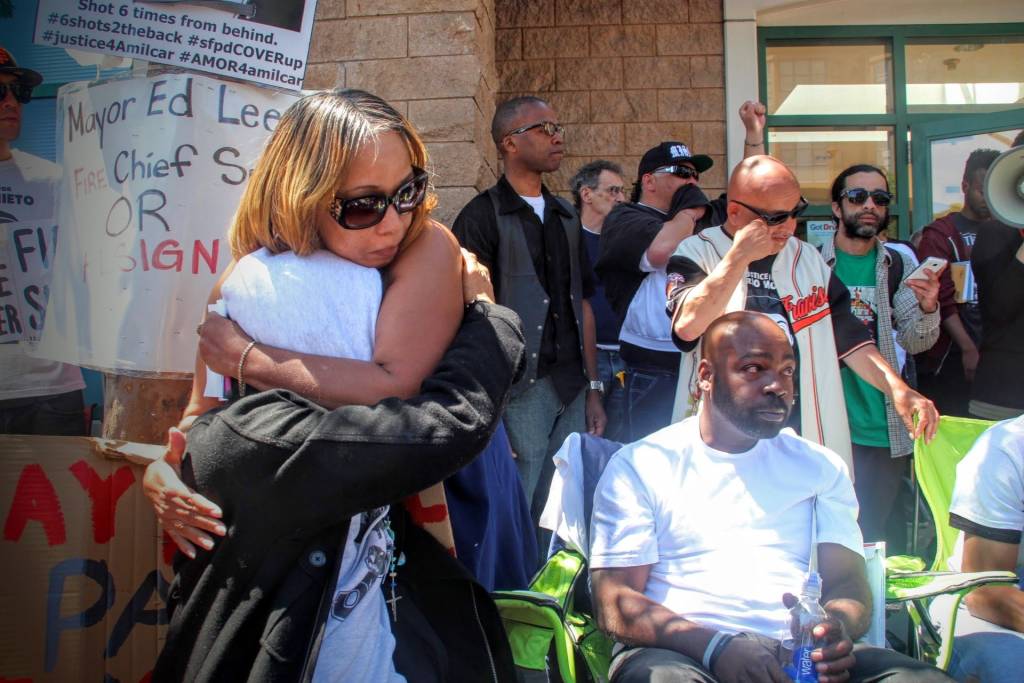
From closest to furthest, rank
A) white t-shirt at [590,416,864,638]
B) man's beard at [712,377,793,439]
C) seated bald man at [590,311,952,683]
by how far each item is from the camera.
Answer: seated bald man at [590,311,952,683] → white t-shirt at [590,416,864,638] → man's beard at [712,377,793,439]

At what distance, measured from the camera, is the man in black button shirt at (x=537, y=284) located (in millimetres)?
4102

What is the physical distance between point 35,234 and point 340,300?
183 centimetres

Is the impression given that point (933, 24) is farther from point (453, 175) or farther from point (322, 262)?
point (322, 262)

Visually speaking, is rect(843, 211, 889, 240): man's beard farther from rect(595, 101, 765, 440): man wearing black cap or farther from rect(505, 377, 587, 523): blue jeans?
rect(505, 377, 587, 523): blue jeans

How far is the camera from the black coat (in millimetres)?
1572

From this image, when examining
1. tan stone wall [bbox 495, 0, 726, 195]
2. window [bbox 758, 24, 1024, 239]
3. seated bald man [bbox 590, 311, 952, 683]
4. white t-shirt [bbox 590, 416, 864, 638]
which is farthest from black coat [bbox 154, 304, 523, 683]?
window [bbox 758, 24, 1024, 239]

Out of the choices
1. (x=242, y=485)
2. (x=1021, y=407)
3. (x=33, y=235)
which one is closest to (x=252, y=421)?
(x=242, y=485)

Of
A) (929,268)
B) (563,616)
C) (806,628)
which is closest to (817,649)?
(806,628)

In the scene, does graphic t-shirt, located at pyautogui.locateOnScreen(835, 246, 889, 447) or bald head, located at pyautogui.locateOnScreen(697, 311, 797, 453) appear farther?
graphic t-shirt, located at pyautogui.locateOnScreen(835, 246, 889, 447)

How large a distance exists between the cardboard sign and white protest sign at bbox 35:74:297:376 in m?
0.32

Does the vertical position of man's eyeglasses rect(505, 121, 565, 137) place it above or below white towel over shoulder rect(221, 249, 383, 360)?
above

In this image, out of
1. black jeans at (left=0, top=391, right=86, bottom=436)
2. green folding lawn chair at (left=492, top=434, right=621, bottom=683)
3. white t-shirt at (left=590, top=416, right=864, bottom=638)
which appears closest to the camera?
green folding lawn chair at (left=492, top=434, right=621, bottom=683)

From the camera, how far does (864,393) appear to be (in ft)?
12.9

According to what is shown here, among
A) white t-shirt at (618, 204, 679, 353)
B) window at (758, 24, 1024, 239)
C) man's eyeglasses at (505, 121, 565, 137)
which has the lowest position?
white t-shirt at (618, 204, 679, 353)
